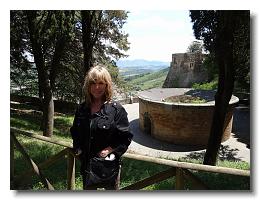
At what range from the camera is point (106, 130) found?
3066mm

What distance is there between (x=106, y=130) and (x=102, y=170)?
0.36 metres

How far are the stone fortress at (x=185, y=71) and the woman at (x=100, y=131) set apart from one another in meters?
25.3

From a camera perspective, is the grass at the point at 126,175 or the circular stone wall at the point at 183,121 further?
the circular stone wall at the point at 183,121

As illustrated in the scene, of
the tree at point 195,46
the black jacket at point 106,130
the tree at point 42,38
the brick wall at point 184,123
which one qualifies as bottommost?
the brick wall at point 184,123

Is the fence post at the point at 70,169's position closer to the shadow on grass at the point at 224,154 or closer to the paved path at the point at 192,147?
the paved path at the point at 192,147

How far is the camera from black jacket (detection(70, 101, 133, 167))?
306 centimetres

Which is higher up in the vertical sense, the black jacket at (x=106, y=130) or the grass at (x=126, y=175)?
the black jacket at (x=106, y=130)

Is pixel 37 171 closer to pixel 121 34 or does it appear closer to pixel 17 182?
pixel 17 182

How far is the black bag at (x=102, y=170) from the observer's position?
3111mm

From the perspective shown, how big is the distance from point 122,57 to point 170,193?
13.5 metres

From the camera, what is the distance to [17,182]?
479 centimetres

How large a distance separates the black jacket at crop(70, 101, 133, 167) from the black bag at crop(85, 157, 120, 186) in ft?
0.23

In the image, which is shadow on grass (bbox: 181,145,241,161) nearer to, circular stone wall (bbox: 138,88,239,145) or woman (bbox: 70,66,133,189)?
Result: circular stone wall (bbox: 138,88,239,145)

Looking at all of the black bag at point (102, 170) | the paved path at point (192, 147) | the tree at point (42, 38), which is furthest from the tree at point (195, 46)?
the black bag at point (102, 170)
